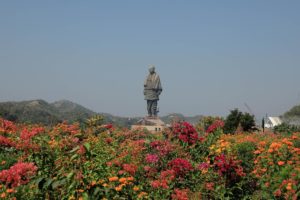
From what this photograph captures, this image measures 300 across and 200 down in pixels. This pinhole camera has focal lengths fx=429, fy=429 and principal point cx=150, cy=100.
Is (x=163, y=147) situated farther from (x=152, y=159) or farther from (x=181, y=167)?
(x=181, y=167)

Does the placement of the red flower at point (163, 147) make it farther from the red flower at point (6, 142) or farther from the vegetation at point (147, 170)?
the red flower at point (6, 142)

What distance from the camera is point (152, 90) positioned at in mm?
40469

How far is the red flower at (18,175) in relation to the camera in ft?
16.3

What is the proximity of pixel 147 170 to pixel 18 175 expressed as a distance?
297 cm

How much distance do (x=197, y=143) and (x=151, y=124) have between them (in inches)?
1110

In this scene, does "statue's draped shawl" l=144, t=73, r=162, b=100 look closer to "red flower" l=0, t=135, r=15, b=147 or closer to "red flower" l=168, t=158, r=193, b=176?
"red flower" l=0, t=135, r=15, b=147

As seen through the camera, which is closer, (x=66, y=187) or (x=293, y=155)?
(x=66, y=187)

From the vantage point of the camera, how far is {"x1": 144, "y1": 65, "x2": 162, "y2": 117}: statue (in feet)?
133

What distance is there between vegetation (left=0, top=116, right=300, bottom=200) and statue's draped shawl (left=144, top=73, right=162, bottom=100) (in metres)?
30.3

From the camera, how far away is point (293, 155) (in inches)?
313

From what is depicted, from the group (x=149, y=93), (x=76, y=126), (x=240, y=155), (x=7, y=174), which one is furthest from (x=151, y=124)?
(x=7, y=174)

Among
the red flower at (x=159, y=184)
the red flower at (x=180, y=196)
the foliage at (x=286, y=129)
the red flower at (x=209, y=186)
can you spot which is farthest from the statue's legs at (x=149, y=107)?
the red flower at (x=180, y=196)

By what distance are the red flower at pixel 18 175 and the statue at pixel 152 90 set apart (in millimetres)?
35327

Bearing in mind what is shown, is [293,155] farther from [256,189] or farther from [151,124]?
[151,124]
